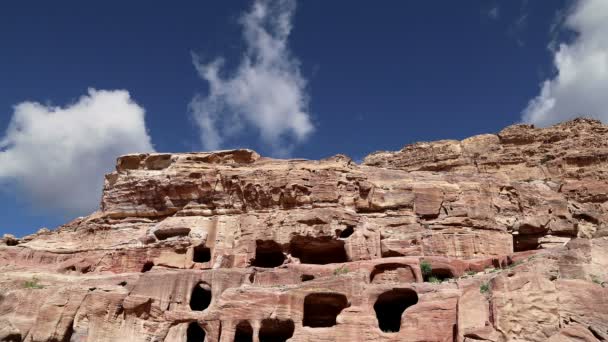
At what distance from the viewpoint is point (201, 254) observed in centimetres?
3859

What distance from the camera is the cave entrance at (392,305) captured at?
2767 centimetres

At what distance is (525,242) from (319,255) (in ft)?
46.8

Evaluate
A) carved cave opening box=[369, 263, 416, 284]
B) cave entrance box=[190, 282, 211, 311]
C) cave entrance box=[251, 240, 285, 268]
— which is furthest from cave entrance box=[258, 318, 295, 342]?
cave entrance box=[251, 240, 285, 268]

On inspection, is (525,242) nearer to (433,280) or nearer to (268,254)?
(433,280)

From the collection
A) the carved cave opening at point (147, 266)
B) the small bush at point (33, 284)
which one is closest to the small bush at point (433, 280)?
the carved cave opening at point (147, 266)

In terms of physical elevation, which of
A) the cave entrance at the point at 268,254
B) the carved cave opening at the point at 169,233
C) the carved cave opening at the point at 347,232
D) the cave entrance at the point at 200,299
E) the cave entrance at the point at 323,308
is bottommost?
the cave entrance at the point at 323,308

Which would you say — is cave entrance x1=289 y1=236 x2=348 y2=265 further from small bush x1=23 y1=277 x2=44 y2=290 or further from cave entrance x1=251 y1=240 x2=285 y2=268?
small bush x1=23 y1=277 x2=44 y2=290

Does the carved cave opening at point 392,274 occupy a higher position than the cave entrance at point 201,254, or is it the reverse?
the cave entrance at point 201,254

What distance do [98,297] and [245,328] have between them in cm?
859

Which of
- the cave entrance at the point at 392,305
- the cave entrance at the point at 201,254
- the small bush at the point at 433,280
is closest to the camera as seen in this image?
the cave entrance at the point at 392,305

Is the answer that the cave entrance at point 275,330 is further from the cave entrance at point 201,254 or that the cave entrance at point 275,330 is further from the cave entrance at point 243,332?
the cave entrance at point 201,254

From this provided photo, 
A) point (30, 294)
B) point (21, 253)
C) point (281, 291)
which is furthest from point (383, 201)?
point (21, 253)

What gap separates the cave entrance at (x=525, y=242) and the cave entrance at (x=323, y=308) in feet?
50.3

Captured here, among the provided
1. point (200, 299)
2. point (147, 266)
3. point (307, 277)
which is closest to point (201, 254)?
point (147, 266)
